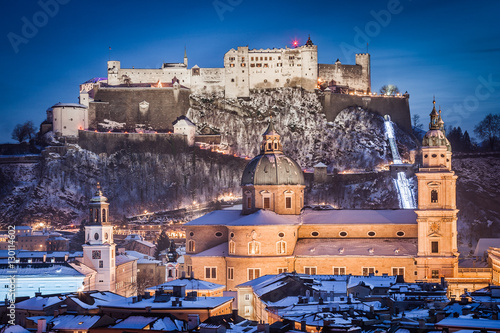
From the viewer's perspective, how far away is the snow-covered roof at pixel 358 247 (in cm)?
6575

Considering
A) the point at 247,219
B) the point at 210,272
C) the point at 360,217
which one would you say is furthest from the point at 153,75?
the point at 360,217

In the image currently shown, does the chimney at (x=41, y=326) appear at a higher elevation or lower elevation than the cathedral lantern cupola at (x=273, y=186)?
lower

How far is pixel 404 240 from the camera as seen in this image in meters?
67.1

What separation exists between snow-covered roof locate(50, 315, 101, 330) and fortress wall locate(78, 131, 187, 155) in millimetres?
69954

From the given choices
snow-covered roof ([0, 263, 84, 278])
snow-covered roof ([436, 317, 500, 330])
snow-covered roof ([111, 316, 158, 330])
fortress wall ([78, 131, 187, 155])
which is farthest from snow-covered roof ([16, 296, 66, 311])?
fortress wall ([78, 131, 187, 155])

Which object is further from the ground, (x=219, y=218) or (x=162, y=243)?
(x=219, y=218)

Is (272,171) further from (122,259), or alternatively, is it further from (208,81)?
(208,81)

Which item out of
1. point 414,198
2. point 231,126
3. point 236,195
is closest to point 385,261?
point 414,198

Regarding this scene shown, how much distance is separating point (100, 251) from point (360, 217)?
2022 centimetres

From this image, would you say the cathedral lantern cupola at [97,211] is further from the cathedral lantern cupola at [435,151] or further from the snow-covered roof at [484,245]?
the snow-covered roof at [484,245]

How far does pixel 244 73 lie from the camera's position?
127 metres

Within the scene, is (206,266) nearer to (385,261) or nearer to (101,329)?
(385,261)

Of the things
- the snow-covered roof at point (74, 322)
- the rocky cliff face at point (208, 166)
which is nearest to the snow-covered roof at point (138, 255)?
the rocky cliff face at point (208, 166)

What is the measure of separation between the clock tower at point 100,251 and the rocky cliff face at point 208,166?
1390 inches
